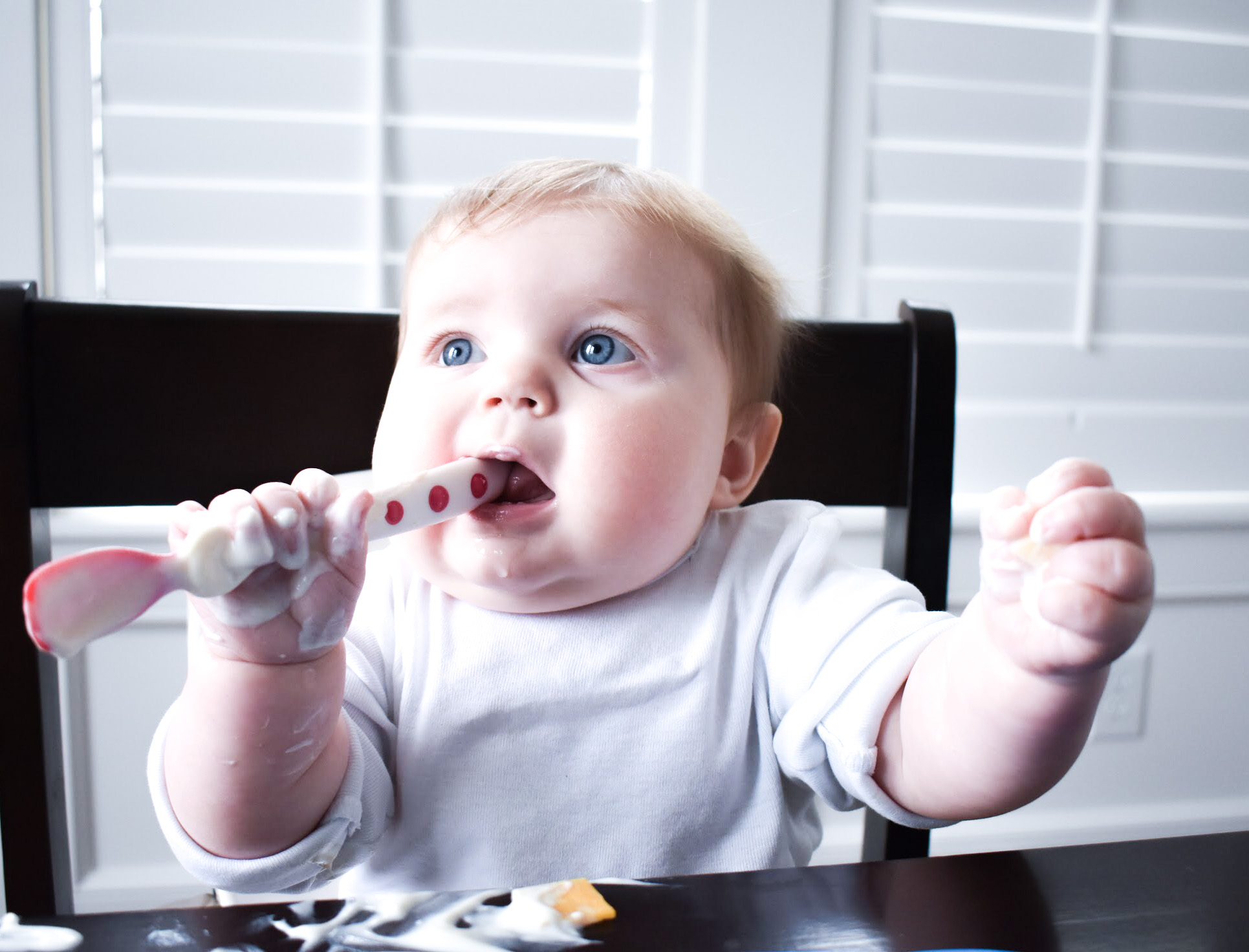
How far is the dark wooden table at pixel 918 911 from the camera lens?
1.04ft

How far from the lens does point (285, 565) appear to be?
0.37 meters

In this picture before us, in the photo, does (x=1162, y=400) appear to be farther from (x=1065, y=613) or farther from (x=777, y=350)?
(x=1065, y=613)

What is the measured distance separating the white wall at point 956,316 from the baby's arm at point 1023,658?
0.82 m

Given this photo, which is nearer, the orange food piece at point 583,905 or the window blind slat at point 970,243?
the orange food piece at point 583,905

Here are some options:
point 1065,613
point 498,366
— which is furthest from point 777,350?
A: point 1065,613

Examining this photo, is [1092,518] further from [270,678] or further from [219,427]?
[219,427]

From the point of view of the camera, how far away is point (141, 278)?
4.05ft

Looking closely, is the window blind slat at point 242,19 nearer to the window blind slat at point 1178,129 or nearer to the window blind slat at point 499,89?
the window blind slat at point 499,89

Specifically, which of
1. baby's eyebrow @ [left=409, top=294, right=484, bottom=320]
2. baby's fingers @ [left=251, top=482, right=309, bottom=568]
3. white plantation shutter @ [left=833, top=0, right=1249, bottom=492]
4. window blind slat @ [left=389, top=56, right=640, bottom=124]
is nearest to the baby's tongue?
baby's eyebrow @ [left=409, top=294, right=484, bottom=320]

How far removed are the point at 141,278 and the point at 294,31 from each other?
37 centimetres

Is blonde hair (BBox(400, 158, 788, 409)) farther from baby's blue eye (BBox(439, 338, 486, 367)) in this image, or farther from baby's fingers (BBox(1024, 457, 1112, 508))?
baby's fingers (BBox(1024, 457, 1112, 508))

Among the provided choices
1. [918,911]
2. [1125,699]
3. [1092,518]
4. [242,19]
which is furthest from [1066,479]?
[1125,699]

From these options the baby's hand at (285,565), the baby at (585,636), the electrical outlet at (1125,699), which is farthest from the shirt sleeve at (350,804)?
the electrical outlet at (1125,699)

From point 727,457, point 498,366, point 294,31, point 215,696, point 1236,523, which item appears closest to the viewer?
point 215,696
